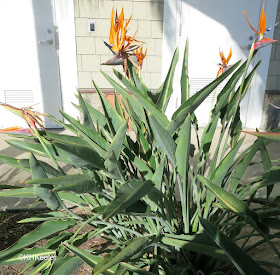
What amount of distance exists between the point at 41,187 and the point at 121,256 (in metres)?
0.32

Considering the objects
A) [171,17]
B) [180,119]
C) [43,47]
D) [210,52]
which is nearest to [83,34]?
[43,47]

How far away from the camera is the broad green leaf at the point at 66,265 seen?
89 centimetres

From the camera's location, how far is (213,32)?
3801mm

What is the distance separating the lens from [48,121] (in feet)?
13.0

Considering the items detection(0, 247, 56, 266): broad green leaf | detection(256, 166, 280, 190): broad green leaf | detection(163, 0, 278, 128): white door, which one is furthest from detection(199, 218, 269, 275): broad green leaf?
detection(163, 0, 278, 128): white door

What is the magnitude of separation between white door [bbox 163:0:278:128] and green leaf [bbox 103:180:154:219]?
3.21 metres

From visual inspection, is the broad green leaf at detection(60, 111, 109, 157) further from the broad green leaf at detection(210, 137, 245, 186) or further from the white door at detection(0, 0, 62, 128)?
the white door at detection(0, 0, 62, 128)

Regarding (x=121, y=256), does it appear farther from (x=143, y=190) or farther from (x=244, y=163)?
(x=244, y=163)

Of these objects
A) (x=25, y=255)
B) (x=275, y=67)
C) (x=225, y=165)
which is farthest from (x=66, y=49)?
(x=225, y=165)

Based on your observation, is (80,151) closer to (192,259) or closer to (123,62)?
(123,62)

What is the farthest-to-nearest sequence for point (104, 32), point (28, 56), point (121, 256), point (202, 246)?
point (28, 56) → point (104, 32) → point (202, 246) → point (121, 256)

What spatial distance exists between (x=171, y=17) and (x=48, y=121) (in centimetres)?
204

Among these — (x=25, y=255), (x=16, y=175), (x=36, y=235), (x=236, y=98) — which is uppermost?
(x=236, y=98)

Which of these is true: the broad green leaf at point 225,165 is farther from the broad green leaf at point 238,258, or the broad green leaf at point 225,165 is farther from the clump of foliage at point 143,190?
the broad green leaf at point 238,258
